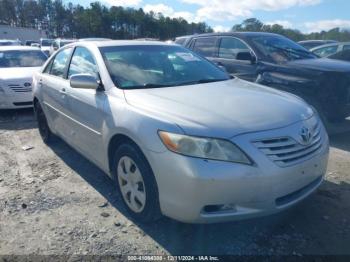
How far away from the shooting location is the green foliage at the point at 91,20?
72.9 metres

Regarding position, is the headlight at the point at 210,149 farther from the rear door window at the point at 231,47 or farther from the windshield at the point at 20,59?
the windshield at the point at 20,59

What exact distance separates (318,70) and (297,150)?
119 inches

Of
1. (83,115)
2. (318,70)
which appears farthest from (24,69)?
(318,70)

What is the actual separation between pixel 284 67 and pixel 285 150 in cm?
336

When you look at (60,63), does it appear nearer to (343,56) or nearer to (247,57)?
(247,57)

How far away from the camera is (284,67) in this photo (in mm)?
5668

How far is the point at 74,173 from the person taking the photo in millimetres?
4414

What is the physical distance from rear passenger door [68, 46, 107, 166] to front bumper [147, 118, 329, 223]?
1.00m

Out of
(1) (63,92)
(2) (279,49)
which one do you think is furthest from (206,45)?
(1) (63,92)

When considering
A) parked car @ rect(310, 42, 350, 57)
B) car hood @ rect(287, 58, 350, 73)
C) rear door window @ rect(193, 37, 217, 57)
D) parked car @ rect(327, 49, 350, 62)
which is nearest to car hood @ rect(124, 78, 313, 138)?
car hood @ rect(287, 58, 350, 73)

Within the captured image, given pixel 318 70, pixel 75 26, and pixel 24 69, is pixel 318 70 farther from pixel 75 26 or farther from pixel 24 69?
pixel 75 26

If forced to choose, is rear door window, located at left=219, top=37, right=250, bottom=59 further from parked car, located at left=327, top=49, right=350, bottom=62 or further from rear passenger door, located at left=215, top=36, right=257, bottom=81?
parked car, located at left=327, top=49, right=350, bottom=62

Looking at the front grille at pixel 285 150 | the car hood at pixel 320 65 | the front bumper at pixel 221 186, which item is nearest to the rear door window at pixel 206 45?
the car hood at pixel 320 65

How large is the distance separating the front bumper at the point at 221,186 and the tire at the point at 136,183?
13cm
